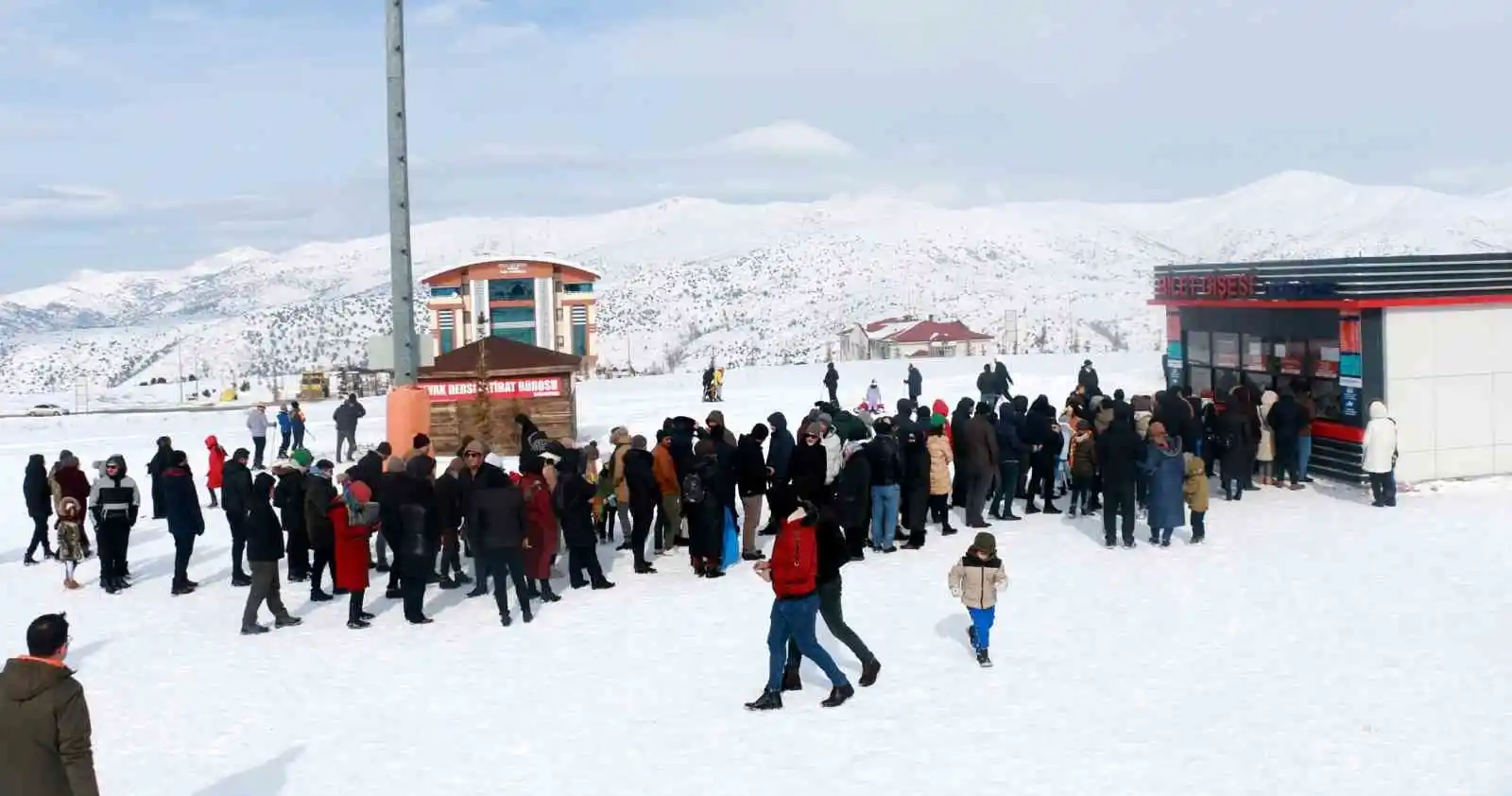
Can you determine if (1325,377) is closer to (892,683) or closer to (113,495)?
(892,683)

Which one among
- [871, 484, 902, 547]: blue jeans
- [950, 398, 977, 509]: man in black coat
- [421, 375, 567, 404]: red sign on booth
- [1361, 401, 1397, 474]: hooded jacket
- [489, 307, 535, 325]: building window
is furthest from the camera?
[489, 307, 535, 325]: building window

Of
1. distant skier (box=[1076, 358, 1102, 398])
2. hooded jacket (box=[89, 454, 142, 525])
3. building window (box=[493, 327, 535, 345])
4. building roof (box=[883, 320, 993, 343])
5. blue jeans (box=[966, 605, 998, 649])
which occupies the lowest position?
blue jeans (box=[966, 605, 998, 649])

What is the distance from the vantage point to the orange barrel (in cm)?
1627

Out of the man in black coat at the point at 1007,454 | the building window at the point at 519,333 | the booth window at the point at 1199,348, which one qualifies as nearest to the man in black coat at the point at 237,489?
the man in black coat at the point at 1007,454

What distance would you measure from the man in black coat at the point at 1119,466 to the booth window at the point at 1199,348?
7.45m

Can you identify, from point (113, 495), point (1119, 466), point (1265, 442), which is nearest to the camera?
point (113, 495)

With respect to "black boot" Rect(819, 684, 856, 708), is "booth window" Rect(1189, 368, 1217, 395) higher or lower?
higher

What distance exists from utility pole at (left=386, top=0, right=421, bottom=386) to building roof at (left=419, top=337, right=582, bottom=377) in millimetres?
6071

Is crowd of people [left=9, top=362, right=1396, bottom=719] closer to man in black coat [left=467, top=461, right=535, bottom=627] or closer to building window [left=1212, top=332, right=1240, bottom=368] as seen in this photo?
man in black coat [left=467, top=461, right=535, bottom=627]

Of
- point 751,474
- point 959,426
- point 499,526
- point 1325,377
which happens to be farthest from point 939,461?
point 1325,377

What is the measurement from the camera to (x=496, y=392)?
22516 mm

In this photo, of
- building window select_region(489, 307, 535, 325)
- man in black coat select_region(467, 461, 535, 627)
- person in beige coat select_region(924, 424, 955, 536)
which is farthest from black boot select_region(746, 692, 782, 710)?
building window select_region(489, 307, 535, 325)

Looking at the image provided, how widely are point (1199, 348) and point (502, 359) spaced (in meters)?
12.3

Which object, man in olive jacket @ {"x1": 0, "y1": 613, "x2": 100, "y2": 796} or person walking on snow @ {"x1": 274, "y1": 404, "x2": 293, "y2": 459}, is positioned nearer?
man in olive jacket @ {"x1": 0, "y1": 613, "x2": 100, "y2": 796}
